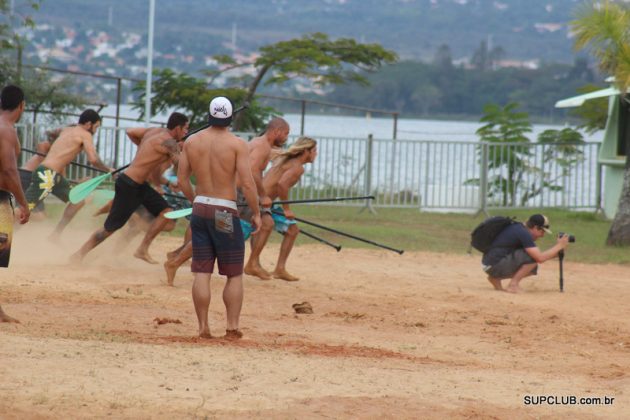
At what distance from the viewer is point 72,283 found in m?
13.5

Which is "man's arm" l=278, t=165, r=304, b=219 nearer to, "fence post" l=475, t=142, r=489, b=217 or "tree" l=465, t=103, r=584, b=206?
"fence post" l=475, t=142, r=489, b=217

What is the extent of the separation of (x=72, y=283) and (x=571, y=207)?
14874 millimetres

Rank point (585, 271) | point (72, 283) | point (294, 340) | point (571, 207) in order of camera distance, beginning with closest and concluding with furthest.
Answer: point (294, 340) < point (72, 283) < point (585, 271) < point (571, 207)

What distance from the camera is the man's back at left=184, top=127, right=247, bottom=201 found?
399 inches

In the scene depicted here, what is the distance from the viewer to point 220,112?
10102mm

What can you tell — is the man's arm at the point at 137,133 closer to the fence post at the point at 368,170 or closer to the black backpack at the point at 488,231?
the black backpack at the point at 488,231

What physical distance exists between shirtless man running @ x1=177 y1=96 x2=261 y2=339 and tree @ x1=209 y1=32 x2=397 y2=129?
17.8m

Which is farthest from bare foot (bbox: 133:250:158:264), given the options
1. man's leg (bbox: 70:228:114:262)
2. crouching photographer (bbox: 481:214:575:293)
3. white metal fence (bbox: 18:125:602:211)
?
white metal fence (bbox: 18:125:602:211)

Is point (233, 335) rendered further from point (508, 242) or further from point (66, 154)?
point (66, 154)

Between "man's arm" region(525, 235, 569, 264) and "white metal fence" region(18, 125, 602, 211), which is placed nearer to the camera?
"man's arm" region(525, 235, 569, 264)

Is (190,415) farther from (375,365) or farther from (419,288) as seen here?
(419,288)

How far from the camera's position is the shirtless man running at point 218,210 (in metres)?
10.1

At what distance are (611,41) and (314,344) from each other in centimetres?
1249

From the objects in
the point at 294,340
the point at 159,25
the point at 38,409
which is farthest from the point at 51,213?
the point at 159,25
